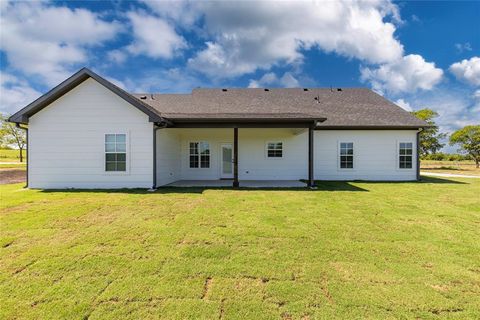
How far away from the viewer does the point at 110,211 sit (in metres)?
6.34

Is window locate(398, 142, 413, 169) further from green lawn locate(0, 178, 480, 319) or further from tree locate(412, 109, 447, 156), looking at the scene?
tree locate(412, 109, 447, 156)

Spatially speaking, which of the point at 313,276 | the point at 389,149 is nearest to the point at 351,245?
the point at 313,276

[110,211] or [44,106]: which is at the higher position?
[44,106]

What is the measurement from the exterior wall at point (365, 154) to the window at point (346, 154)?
0.62 ft

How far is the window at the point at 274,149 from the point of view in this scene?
13398 mm

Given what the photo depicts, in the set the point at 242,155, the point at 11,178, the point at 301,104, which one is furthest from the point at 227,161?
the point at 11,178

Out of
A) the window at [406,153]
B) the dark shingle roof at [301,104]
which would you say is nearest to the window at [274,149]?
the dark shingle roof at [301,104]

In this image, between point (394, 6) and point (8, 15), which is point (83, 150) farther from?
point (394, 6)

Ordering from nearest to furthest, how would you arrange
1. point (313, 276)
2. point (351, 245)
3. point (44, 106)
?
point (313, 276) < point (351, 245) < point (44, 106)

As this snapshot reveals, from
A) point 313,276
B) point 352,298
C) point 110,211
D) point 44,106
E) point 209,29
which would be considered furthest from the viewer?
point 209,29

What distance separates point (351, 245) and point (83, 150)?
1024 centimetres

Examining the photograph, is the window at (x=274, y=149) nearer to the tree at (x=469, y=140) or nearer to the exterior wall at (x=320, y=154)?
the exterior wall at (x=320, y=154)

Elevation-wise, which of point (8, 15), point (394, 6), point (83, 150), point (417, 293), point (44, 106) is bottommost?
point (417, 293)

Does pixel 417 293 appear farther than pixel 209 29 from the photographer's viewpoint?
No
